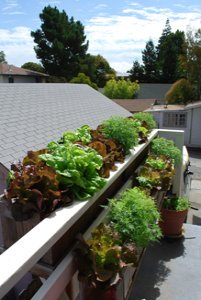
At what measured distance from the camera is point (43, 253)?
1.36 m

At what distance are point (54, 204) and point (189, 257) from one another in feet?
10.2

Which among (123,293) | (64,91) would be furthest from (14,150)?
(64,91)

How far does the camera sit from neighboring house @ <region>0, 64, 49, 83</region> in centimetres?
3319

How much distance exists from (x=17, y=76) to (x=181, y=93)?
19164 mm

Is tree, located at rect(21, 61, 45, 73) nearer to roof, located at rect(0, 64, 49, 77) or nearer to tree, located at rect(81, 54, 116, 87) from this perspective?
roof, located at rect(0, 64, 49, 77)

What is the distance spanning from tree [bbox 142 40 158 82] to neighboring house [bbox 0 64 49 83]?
17.5 m

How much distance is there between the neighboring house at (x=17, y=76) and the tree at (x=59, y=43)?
4.44 feet

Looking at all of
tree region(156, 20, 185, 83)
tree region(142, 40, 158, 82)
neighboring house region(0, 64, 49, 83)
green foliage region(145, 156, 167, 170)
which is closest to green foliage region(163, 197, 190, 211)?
green foliage region(145, 156, 167, 170)

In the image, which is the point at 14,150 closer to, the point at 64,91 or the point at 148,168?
the point at 148,168

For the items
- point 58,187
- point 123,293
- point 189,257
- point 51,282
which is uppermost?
point 58,187

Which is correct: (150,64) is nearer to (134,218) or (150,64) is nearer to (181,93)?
(181,93)

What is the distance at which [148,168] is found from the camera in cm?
344

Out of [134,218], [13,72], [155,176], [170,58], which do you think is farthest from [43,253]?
[170,58]

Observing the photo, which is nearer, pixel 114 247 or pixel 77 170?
pixel 114 247
